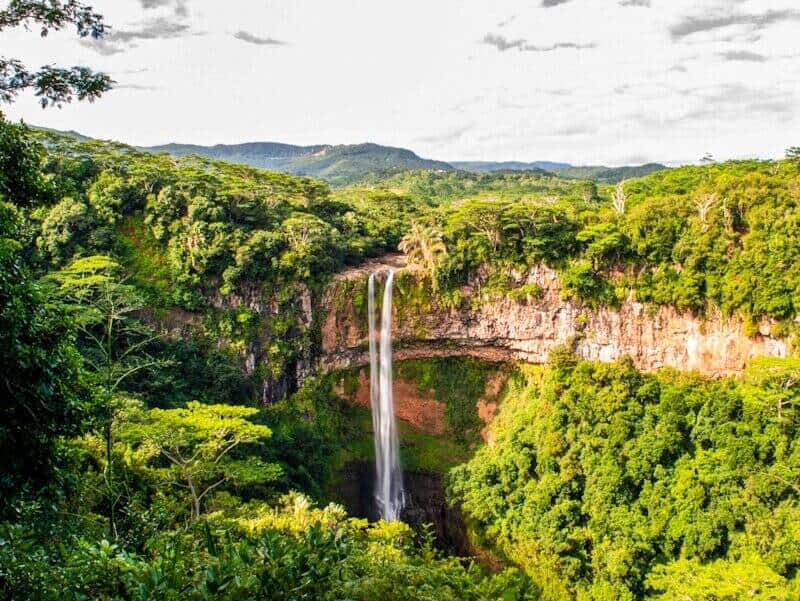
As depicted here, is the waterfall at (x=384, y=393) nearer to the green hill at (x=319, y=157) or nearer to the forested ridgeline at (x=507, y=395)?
the forested ridgeline at (x=507, y=395)

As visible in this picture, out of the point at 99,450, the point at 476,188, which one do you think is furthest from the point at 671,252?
the point at 476,188

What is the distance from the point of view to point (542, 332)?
25734 millimetres

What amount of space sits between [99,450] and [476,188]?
196 feet

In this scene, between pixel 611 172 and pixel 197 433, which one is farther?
pixel 611 172

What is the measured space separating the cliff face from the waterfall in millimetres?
455

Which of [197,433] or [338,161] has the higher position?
[338,161]

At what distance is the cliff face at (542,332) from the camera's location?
71.8 ft

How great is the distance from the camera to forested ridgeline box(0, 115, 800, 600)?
13531mm

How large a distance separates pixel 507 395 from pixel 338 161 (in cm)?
10243

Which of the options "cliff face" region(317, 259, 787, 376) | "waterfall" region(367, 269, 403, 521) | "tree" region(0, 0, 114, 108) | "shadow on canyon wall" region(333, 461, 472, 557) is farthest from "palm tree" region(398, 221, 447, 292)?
"tree" region(0, 0, 114, 108)

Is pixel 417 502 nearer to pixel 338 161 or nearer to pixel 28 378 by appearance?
pixel 28 378

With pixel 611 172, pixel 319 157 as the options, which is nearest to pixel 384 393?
pixel 611 172

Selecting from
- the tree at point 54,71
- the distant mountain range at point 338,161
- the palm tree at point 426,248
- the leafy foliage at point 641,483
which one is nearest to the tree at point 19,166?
the tree at point 54,71

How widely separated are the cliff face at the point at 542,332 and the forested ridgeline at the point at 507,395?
0.71 metres
